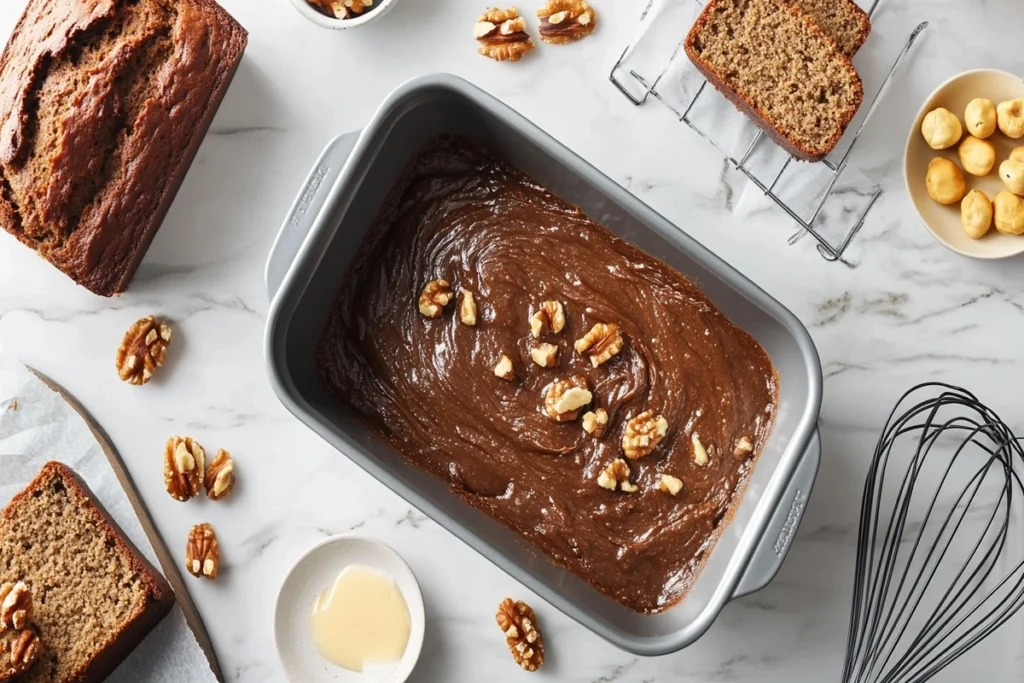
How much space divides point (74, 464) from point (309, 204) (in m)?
0.85

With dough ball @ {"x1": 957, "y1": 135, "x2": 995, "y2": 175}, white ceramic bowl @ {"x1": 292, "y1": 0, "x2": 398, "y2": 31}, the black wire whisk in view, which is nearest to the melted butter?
the black wire whisk

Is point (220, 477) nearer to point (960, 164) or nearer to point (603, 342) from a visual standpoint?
point (603, 342)

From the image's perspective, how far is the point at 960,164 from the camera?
1737mm

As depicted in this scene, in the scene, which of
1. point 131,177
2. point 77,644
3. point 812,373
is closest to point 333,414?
point 131,177

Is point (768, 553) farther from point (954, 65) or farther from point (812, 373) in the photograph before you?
point (954, 65)

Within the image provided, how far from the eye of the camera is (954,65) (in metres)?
1.77

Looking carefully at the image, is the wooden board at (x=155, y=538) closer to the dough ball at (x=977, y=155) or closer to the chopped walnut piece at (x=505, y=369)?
the chopped walnut piece at (x=505, y=369)

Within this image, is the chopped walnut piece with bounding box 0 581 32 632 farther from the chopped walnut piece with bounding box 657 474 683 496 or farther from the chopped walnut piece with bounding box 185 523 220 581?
the chopped walnut piece with bounding box 657 474 683 496

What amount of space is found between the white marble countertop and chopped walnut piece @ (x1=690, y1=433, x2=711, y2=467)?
0.29m

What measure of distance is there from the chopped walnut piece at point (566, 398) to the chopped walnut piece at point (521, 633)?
0.43 m

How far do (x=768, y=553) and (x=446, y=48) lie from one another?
1.23 metres

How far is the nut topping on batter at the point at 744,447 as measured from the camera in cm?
165

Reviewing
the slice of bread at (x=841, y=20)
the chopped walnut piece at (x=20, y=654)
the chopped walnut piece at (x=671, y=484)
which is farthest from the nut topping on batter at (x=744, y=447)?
the chopped walnut piece at (x=20, y=654)

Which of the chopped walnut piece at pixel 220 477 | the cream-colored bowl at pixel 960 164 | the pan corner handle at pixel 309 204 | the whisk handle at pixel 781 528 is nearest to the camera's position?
the whisk handle at pixel 781 528
